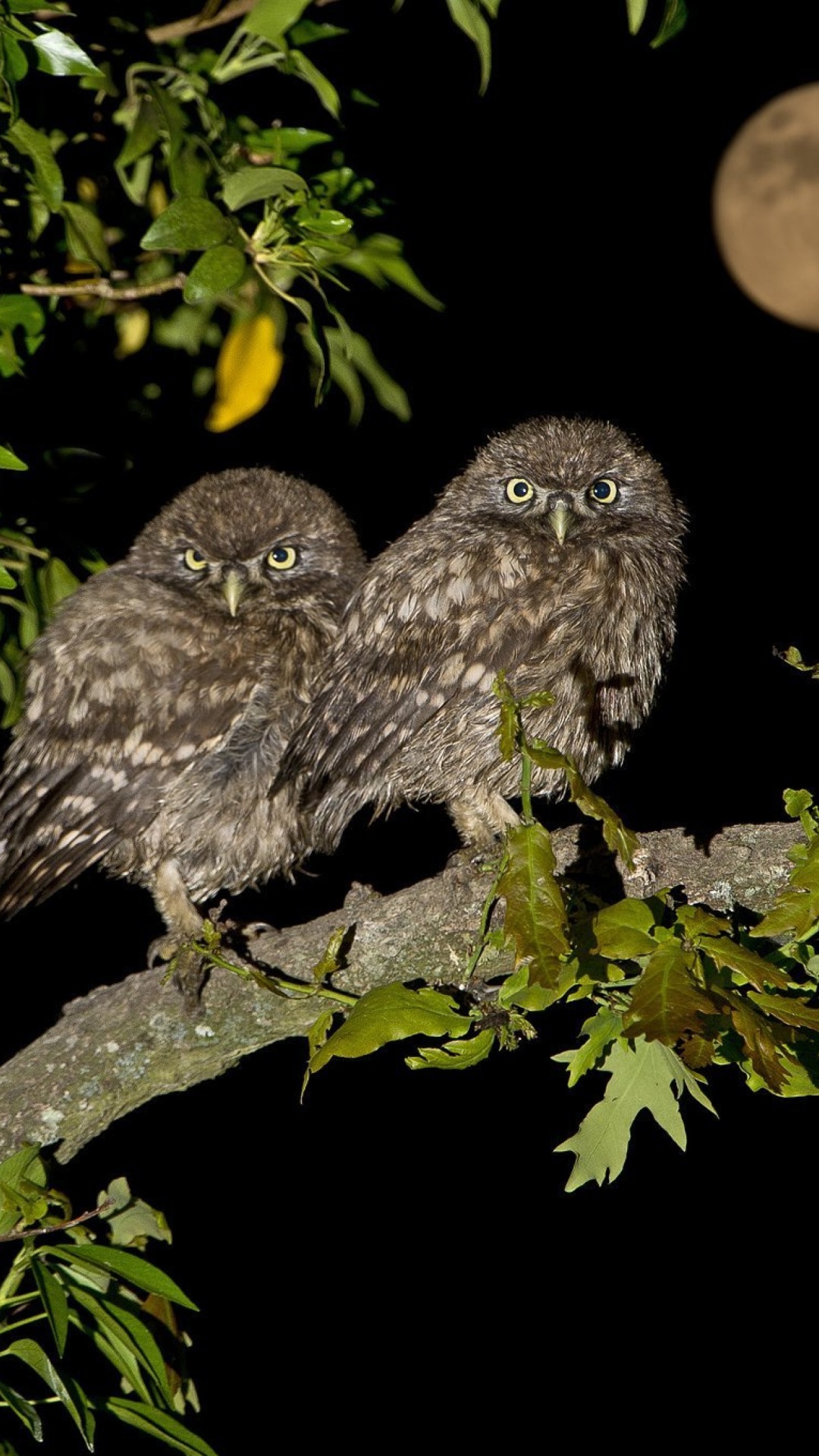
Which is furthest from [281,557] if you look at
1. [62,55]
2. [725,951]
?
[725,951]

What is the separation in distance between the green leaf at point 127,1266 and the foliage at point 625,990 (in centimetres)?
39

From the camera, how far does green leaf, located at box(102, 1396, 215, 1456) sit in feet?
6.13

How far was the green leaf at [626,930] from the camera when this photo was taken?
1.56 m

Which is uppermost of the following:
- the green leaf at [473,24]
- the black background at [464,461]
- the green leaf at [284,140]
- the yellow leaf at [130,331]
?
the green leaf at [473,24]

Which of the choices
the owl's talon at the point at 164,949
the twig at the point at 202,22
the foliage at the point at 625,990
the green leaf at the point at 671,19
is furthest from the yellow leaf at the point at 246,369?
the foliage at the point at 625,990

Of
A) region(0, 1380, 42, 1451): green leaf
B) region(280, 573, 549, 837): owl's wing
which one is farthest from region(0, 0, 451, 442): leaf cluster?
region(0, 1380, 42, 1451): green leaf

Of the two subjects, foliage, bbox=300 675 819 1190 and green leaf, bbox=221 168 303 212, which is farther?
green leaf, bbox=221 168 303 212

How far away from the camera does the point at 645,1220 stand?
4363 mm

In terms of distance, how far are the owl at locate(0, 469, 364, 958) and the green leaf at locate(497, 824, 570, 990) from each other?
1244 mm

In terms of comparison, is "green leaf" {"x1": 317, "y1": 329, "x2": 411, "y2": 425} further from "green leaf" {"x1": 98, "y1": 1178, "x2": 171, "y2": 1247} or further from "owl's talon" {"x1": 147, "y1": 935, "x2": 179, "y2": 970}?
"green leaf" {"x1": 98, "y1": 1178, "x2": 171, "y2": 1247}

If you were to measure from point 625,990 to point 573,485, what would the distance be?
3.70 ft

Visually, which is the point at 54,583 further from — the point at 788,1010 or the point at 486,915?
the point at 788,1010

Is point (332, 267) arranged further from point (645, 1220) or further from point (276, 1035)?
point (645, 1220)

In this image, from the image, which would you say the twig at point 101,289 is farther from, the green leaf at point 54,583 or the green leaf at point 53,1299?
the green leaf at point 53,1299
